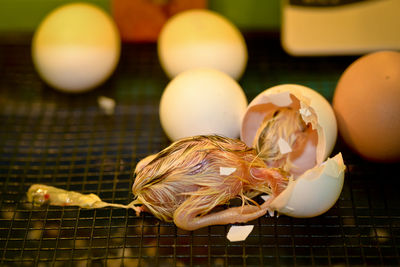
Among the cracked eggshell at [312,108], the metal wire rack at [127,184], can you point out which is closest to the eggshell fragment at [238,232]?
the metal wire rack at [127,184]

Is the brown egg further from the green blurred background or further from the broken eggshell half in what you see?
the green blurred background

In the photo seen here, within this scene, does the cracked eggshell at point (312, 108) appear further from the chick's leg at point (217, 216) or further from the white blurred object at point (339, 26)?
the white blurred object at point (339, 26)

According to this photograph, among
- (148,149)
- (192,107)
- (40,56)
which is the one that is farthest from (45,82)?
(192,107)

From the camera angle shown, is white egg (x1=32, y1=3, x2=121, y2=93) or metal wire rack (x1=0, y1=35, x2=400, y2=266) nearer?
metal wire rack (x1=0, y1=35, x2=400, y2=266)

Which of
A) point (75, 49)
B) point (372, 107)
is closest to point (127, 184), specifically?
point (75, 49)

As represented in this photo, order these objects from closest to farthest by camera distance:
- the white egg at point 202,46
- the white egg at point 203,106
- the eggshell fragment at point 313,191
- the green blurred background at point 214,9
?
the eggshell fragment at point 313,191
the white egg at point 203,106
the white egg at point 202,46
the green blurred background at point 214,9

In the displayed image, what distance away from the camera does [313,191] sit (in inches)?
30.1

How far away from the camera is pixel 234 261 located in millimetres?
778

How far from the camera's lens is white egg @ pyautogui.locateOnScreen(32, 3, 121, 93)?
1054mm

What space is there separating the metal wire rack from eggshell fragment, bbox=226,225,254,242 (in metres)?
0.01

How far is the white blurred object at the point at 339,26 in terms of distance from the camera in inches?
44.4

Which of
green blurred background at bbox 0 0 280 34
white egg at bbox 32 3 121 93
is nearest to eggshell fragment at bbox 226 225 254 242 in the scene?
white egg at bbox 32 3 121 93

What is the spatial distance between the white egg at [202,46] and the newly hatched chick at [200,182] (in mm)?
257

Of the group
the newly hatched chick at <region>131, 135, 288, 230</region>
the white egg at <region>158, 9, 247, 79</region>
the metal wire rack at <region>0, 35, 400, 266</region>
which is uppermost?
the white egg at <region>158, 9, 247, 79</region>
